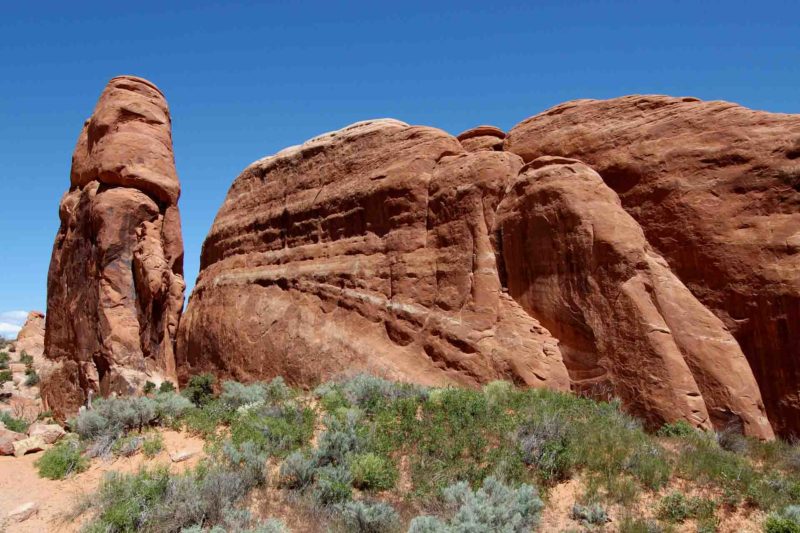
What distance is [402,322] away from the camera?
1473 centimetres

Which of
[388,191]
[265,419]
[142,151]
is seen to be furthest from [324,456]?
[142,151]

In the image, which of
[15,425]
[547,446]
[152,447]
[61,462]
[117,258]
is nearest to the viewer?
[547,446]

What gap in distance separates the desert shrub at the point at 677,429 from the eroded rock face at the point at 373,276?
224 centimetres

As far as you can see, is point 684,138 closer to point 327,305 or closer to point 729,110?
point 729,110

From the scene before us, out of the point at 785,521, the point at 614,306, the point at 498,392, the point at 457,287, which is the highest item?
the point at 457,287

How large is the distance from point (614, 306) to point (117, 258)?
47.9 feet

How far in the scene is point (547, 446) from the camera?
923cm

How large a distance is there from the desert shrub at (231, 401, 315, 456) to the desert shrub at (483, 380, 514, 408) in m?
3.38

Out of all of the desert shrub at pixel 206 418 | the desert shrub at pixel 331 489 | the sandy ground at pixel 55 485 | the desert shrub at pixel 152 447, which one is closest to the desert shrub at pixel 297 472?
the desert shrub at pixel 331 489

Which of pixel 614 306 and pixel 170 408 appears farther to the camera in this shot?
pixel 614 306

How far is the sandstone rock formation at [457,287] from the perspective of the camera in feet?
38.5

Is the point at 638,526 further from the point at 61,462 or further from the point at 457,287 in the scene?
the point at 61,462

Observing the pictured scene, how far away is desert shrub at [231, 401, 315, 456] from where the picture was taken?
9.79 meters

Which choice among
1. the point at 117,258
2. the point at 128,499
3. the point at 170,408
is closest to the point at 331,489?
the point at 128,499
